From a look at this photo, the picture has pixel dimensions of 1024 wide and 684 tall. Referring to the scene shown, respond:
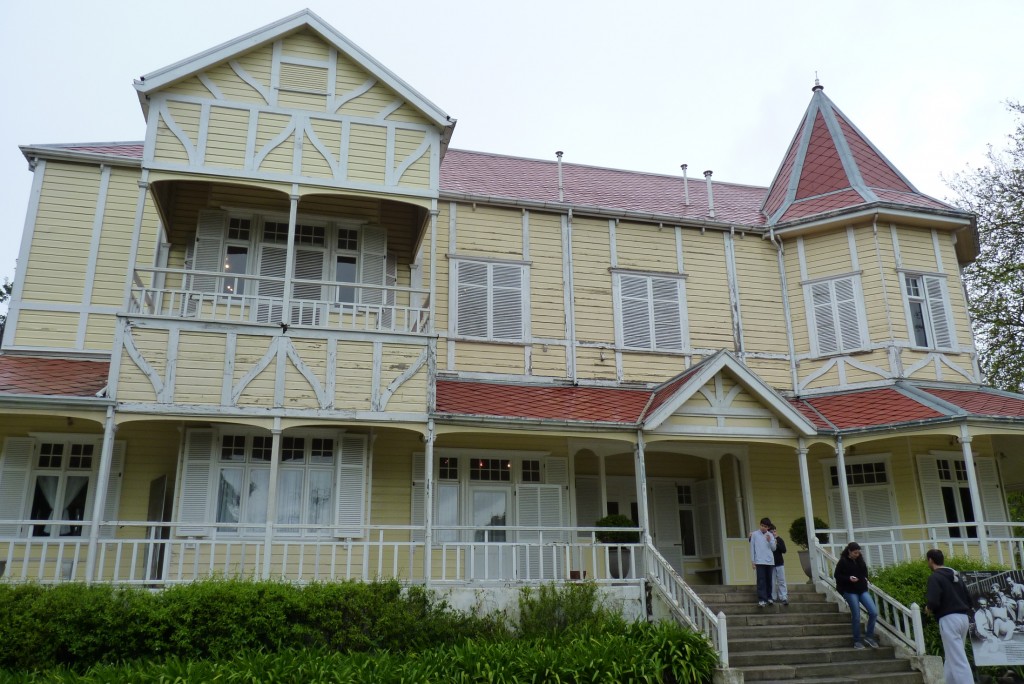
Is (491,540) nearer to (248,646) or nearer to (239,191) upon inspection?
(248,646)

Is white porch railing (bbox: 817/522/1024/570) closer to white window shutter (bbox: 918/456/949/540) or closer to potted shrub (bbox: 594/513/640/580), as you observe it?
white window shutter (bbox: 918/456/949/540)

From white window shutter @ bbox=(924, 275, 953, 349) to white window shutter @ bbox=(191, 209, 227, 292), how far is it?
49.2ft

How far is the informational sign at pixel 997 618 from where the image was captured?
1076 cm

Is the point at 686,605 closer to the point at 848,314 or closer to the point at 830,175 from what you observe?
the point at 848,314

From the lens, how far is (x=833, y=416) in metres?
16.5

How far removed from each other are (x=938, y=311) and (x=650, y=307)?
6348 mm

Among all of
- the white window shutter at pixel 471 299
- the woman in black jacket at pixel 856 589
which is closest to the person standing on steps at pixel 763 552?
the woman in black jacket at pixel 856 589

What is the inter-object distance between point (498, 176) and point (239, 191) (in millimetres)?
6566

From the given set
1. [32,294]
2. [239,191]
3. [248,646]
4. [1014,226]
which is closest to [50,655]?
[248,646]

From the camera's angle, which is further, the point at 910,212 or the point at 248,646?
the point at 910,212

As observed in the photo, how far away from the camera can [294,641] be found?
11055 millimetres

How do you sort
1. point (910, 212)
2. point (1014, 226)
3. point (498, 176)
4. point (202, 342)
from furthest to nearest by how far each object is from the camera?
point (1014, 226) < point (498, 176) < point (910, 212) < point (202, 342)

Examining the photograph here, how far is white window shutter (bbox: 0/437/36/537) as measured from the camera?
13.8 meters

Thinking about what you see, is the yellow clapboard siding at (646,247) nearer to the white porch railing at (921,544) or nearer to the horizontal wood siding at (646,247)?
the horizontal wood siding at (646,247)
